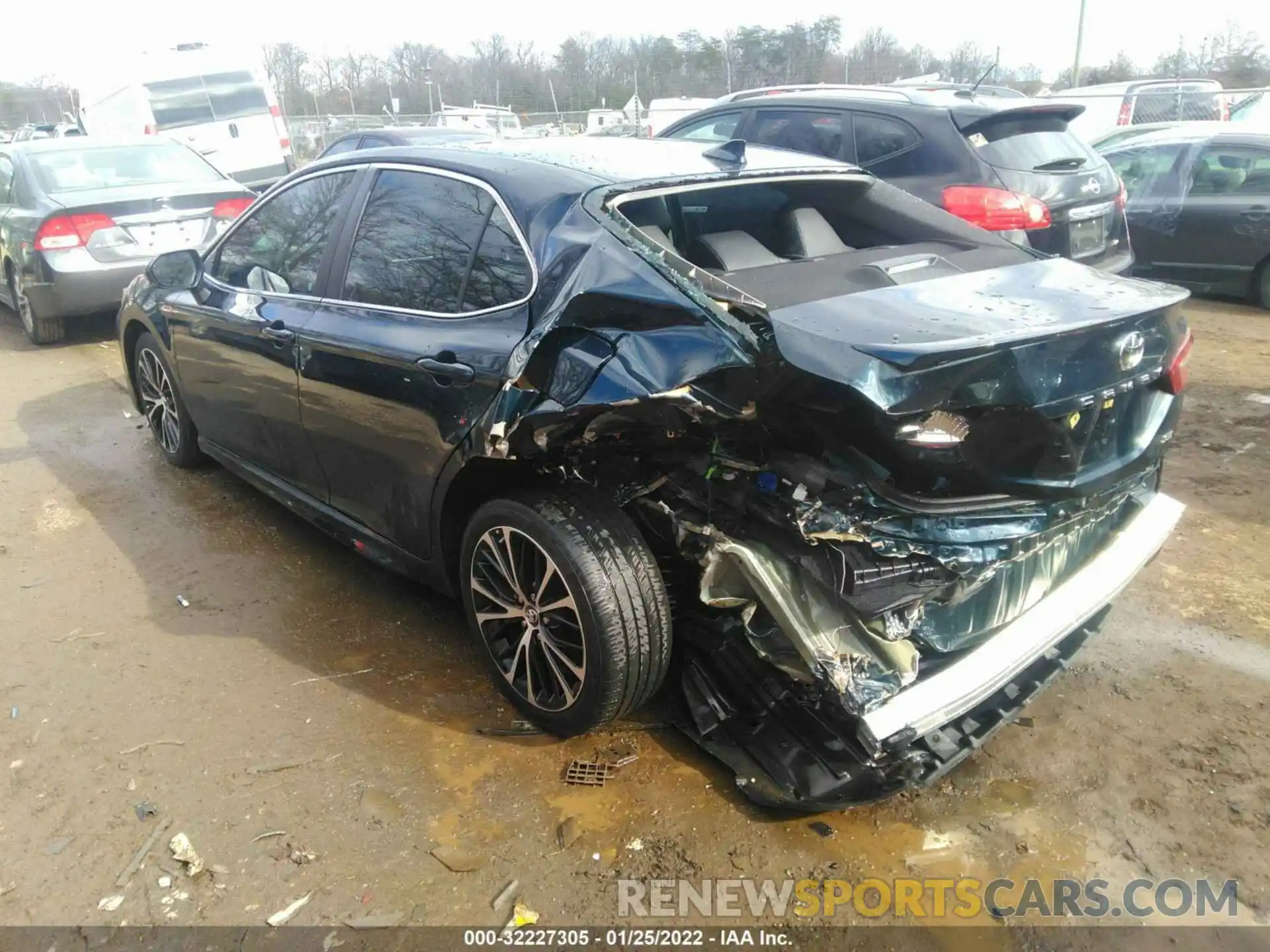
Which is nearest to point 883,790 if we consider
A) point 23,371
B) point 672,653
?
point 672,653

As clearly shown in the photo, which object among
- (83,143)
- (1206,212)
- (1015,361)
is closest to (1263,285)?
(1206,212)

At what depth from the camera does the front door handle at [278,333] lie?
11.8ft

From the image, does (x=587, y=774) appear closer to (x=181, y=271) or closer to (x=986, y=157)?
(x=181, y=271)

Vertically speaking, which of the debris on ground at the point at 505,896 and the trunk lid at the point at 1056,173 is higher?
the trunk lid at the point at 1056,173

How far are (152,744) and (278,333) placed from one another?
1573 millimetres

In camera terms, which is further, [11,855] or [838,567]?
[11,855]

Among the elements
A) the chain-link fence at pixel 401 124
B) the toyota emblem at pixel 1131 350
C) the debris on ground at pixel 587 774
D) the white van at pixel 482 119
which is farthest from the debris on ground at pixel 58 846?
the chain-link fence at pixel 401 124

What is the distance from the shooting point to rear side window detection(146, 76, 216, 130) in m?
14.8

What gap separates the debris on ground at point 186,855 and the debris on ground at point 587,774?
1028 mm

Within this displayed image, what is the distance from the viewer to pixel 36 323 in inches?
310

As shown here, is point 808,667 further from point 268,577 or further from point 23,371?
point 23,371

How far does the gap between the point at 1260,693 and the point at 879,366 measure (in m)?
2.12

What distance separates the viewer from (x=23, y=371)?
7.34 m

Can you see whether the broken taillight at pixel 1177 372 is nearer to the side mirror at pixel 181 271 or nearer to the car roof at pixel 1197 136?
the side mirror at pixel 181 271
